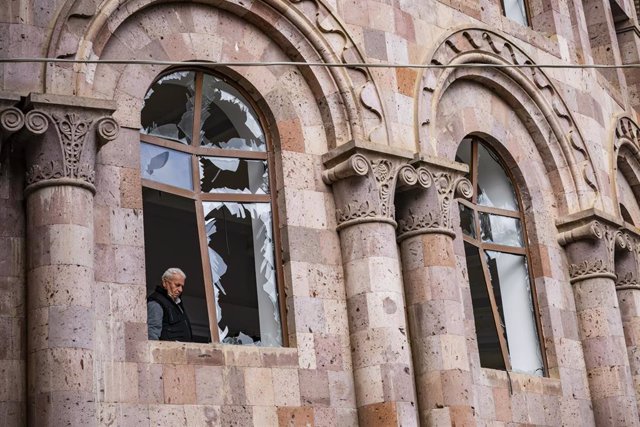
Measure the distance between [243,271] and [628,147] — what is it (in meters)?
10.2

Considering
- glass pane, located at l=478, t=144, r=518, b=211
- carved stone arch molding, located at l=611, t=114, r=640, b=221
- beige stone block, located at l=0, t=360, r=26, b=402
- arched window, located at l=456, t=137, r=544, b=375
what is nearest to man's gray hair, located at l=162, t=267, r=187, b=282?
beige stone block, located at l=0, t=360, r=26, b=402

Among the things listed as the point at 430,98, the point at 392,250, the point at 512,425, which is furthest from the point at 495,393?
the point at 430,98

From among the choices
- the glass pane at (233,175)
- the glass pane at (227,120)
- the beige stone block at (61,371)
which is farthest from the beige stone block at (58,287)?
the glass pane at (227,120)

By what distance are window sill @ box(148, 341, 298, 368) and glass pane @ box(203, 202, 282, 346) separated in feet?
1.12

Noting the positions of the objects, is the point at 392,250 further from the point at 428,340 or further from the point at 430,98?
the point at 430,98

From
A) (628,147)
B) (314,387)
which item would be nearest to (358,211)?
(314,387)

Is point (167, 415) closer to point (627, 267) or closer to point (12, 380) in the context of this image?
point (12, 380)

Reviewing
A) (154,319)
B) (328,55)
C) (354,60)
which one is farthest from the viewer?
(354,60)

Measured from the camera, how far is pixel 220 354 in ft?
46.7

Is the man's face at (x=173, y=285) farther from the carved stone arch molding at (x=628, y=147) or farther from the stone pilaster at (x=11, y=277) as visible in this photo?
the carved stone arch molding at (x=628, y=147)

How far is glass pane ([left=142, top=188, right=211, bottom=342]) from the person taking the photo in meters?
14.6

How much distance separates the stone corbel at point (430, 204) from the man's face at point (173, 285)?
3.64 meters

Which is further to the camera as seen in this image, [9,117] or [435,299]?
[435,299]

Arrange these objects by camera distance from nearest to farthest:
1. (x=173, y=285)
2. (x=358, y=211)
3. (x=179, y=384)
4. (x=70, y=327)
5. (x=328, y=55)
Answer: (x=70, y=327), (x=179, y=384), (x=173, y=285), (x=358, y=211), (x=328, y=55)
